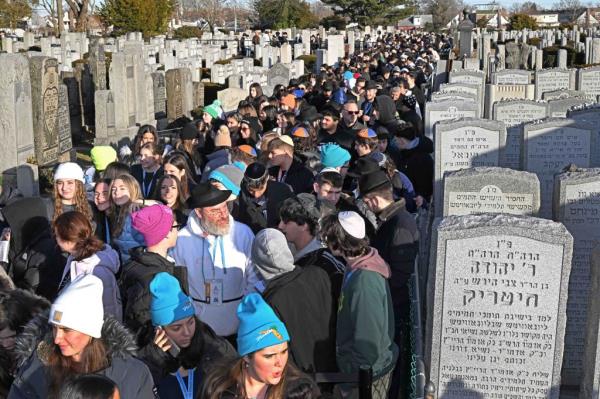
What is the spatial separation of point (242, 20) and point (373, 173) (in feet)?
431

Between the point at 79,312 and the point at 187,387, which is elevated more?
the point at 79,312

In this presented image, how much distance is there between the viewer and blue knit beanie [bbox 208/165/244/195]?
6639mm

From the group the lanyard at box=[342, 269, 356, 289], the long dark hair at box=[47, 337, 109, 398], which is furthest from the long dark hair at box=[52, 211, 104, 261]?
the lanyard at box=[342, 269, 356, 289]

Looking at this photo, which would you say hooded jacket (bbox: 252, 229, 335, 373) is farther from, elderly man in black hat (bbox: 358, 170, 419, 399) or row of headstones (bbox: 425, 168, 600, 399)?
elderly man in black hat (bbox: 358, 170, 419, 399)

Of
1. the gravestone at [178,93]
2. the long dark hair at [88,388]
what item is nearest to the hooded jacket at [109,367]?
the long dark hair at [88,388]

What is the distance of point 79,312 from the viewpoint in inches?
158

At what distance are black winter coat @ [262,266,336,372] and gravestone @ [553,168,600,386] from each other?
10.0ft

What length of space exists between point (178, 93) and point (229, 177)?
1502 centimetres

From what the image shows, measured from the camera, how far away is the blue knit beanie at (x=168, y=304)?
439 cm

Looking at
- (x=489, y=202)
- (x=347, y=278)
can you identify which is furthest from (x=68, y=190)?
(x=489, y=202)

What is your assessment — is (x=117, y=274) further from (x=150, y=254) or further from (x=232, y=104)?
(x=232, y=104)

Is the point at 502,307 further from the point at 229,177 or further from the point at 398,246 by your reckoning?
the point at 229,177

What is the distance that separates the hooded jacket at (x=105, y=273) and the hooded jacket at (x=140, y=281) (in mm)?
79

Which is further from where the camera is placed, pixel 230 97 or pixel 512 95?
pixel 230 97
